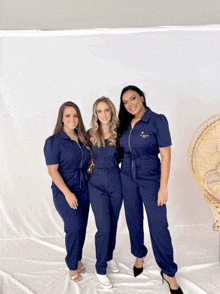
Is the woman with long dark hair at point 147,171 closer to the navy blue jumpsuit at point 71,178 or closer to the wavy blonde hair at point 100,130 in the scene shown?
the wavy blonde hair at point 100,130

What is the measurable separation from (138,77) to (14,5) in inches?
60.3

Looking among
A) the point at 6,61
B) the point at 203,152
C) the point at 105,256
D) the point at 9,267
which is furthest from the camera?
the point at 6,61

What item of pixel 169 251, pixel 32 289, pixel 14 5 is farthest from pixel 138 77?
pixel 32 289

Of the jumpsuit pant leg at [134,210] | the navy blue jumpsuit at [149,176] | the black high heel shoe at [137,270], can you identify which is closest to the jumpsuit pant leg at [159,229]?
the navy blue jumpsuit at [149,176]

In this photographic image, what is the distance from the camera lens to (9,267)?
2.66m

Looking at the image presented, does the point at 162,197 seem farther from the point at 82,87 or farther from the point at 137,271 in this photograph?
the point at 82,87

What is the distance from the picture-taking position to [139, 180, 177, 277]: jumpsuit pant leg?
2162 millimetres

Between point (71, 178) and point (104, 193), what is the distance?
1.04 ft

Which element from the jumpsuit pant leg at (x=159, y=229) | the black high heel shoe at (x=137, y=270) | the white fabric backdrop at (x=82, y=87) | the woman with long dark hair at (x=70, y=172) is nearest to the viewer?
the jumpsuit pant leg at (x=159, y=229)

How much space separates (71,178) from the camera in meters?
2.35

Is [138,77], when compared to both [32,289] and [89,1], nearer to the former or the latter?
[89,1]

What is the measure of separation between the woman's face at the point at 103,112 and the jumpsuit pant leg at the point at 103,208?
49 cm

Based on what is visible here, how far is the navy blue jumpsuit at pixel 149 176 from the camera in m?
2.16

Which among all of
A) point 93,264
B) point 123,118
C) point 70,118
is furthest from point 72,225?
point 123,118
